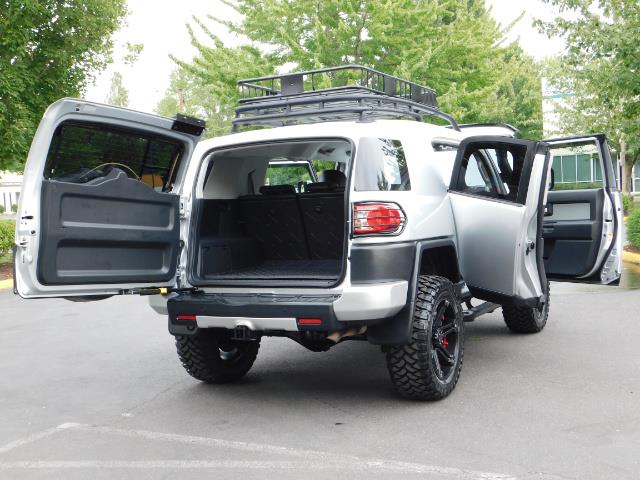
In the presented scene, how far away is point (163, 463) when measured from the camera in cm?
411

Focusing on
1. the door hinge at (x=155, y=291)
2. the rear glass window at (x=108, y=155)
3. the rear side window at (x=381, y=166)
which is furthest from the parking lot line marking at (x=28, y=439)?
the rear side window at (x=381, y=166)

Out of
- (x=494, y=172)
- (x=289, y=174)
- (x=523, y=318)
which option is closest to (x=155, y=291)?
(x=289, y=174)

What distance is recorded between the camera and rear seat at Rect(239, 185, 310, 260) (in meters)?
6.02

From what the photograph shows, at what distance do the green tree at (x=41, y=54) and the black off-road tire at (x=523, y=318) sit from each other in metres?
10.7

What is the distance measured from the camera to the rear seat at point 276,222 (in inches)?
237

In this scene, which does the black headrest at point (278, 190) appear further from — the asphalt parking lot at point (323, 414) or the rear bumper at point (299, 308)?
the asphalt parking lot at point (323, 414)

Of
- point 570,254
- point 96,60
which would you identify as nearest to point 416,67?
point 96,60

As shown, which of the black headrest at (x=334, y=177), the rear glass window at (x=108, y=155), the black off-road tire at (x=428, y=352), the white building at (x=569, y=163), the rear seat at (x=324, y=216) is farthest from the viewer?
the white building at (x=569, y=163)

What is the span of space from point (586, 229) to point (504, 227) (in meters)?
1.68

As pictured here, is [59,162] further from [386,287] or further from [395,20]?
[395,20]

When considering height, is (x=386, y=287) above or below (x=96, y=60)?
below

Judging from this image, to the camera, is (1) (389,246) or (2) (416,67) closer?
(1) (389,246)

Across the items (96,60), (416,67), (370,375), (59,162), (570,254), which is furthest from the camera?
(416,67)

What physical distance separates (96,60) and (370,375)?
13154 millimetres
